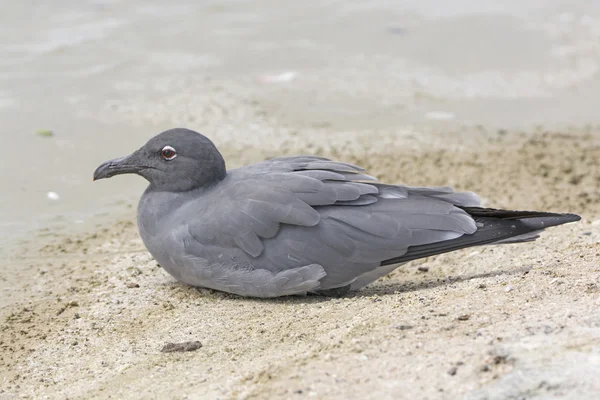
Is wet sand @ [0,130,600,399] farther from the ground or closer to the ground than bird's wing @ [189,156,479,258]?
closer to the ground

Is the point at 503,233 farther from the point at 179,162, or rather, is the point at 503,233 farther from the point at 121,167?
the point at 121,167

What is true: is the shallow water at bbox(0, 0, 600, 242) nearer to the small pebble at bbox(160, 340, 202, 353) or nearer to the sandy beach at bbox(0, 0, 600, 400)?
the sandy beach at bbox(0, 0, 600, 400)

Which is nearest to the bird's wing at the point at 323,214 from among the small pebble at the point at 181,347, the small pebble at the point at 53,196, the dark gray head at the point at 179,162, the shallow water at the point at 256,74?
the dark gray head at the point at 179,162

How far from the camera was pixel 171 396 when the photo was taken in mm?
3947

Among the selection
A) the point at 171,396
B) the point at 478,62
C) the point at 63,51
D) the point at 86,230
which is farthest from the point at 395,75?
the point at 171,396

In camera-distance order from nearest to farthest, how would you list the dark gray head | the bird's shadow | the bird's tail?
the bird's tail → the bird's shadow → the dark gray head

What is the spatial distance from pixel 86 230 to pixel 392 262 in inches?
112

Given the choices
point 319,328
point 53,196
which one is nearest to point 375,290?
point 319,328

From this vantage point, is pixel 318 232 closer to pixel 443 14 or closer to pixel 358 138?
pixel 358 138

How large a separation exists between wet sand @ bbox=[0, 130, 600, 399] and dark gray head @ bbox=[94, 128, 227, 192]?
701 millimetres

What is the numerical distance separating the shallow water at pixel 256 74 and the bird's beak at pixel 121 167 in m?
1.37

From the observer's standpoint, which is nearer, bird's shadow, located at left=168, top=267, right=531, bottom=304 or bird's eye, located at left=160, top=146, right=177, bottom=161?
bird's shadow, located at left=168, top=267, right=531, bottom=304

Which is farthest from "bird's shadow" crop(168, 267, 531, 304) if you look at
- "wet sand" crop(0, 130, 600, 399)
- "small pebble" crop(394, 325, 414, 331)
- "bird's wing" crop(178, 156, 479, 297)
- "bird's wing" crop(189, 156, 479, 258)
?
"small pebble" crop(394, 325, 414, 331)

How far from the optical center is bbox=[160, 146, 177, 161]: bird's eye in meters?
5.81
